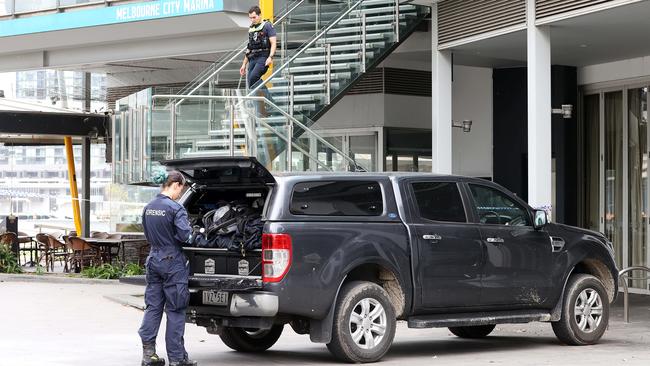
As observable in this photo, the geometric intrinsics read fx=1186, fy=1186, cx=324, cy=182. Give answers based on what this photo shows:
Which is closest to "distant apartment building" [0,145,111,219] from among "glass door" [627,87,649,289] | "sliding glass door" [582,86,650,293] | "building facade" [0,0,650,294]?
"building facade" [0,0,650,294]

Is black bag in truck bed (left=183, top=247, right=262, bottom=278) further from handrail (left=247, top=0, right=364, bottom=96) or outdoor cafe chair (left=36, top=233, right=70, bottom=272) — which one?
outdoor cafe chair (left=36, top=233, right=70, bottom=272)

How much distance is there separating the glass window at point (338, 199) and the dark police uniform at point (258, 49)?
8.22 m

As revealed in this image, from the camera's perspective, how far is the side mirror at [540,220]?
477 inches

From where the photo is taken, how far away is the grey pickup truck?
34.4 feet

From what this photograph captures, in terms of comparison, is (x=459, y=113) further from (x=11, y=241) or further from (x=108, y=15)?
(x=11, y=241)

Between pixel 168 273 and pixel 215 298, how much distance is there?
0.54 meters

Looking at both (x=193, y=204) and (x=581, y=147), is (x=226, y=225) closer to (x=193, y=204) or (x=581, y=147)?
(x=193, y=204)

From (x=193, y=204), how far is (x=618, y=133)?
11.4m

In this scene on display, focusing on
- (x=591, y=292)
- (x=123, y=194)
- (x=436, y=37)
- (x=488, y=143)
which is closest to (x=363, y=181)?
(x=591, y=292)

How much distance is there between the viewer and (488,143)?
2316 cm

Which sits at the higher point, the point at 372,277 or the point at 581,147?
the point at 581,147

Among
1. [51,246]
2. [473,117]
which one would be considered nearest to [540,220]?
[473,117]

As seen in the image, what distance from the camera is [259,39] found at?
1923 centimetres

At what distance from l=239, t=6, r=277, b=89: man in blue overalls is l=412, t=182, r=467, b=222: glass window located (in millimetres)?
7774
